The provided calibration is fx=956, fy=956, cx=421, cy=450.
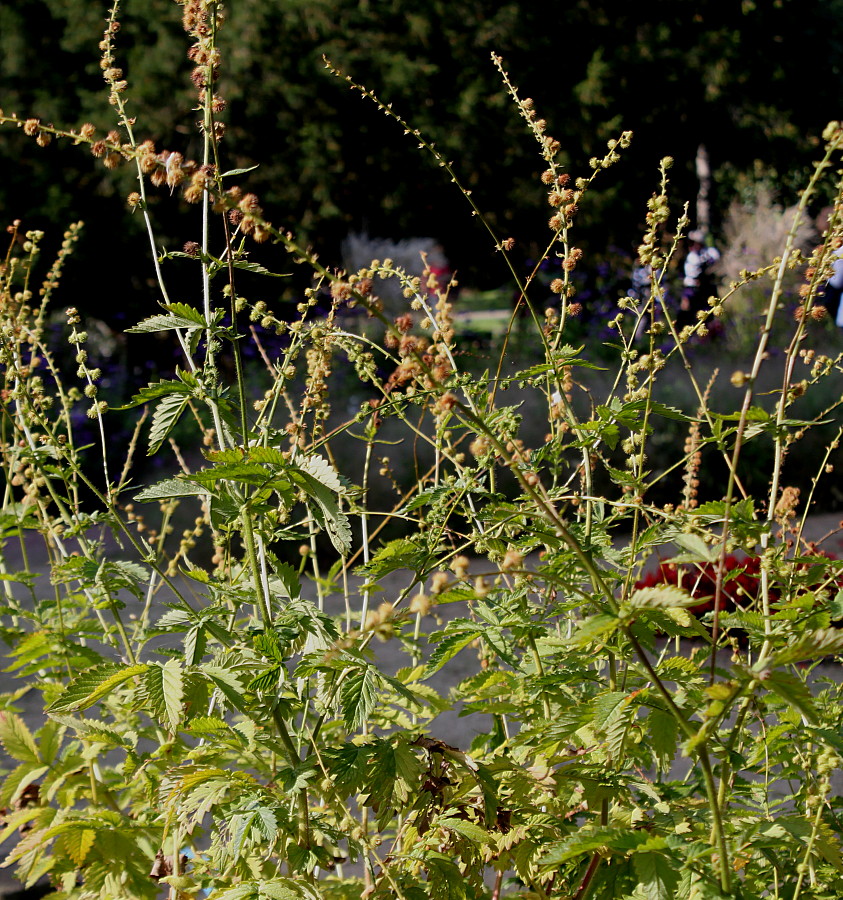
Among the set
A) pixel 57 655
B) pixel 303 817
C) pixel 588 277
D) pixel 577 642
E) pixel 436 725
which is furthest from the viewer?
pixel 588 277

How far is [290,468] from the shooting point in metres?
1.41

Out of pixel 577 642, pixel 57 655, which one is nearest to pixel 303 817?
pixel 577 642

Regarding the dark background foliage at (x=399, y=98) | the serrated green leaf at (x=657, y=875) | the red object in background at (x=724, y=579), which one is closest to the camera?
the serrated green leaf at (x=657, y=875)

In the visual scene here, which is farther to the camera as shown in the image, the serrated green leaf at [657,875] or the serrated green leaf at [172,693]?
the serrated green leaf at [172,693]

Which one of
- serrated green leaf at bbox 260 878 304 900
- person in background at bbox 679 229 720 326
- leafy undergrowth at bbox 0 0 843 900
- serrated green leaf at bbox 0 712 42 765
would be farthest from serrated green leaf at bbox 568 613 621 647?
person in background at bbox 679 229 720 326

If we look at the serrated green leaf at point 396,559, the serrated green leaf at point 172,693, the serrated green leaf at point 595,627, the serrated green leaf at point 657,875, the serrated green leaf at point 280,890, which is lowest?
the serrated green leaf at point 280,890

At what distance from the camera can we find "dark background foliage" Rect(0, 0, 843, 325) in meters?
10.1

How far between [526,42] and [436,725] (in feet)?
26.4

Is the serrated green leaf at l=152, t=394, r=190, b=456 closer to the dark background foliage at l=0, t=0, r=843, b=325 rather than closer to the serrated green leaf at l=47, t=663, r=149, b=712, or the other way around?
the serrated green leaf at l=47, t=663, r=149, b=712

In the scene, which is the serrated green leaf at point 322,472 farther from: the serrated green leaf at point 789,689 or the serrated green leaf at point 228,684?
the serrated green leaf at point 789,689

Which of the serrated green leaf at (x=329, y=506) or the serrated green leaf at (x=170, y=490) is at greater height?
the serrated green leaf at (x=329, y=506)

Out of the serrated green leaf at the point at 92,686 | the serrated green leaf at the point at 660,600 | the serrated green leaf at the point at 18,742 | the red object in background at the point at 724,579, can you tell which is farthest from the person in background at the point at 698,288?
the serrated green leaf at the point at 660,600

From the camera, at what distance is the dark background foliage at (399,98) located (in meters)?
10.1

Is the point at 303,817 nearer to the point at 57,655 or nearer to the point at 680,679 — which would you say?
the point at 680,679
